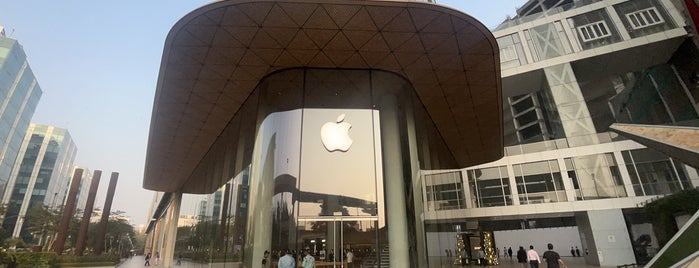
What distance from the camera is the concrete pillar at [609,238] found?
2642 cm

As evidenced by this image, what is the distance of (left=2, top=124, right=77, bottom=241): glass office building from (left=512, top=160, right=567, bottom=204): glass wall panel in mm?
80426

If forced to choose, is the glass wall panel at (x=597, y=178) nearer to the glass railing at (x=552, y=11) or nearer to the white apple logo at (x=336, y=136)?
the glass railing at (x=552, y=11)

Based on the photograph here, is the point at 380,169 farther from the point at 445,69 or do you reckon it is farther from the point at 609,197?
the point at 609,197

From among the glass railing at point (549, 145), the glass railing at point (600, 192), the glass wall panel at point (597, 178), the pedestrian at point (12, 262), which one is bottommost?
the pedestrian at point (12, 262)

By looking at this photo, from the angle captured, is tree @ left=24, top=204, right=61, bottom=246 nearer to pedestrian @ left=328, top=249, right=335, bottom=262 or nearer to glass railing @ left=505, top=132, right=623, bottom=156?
pedestrian @ left=328, top=249, right=335, bottom=262

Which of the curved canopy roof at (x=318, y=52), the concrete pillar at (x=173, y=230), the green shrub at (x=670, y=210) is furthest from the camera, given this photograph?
the concrete pillar at (x=173, y=230)

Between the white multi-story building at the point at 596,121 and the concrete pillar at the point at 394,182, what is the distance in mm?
15263

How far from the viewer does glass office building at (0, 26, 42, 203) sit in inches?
1981

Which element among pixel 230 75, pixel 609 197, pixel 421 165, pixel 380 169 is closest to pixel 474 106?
pixel 421 165

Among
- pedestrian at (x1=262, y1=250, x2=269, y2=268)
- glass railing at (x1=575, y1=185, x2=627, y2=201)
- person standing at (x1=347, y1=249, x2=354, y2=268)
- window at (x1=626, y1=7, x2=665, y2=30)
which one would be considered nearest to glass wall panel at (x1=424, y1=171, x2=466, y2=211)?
person standing at (x1=347, y1=249, x2=354, y2=268)

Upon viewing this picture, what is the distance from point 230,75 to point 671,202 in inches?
1070

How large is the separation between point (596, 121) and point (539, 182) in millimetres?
13490

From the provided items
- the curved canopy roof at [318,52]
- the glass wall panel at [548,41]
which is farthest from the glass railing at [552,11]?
the curved canopy roof at [318,52]

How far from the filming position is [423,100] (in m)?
13.7
